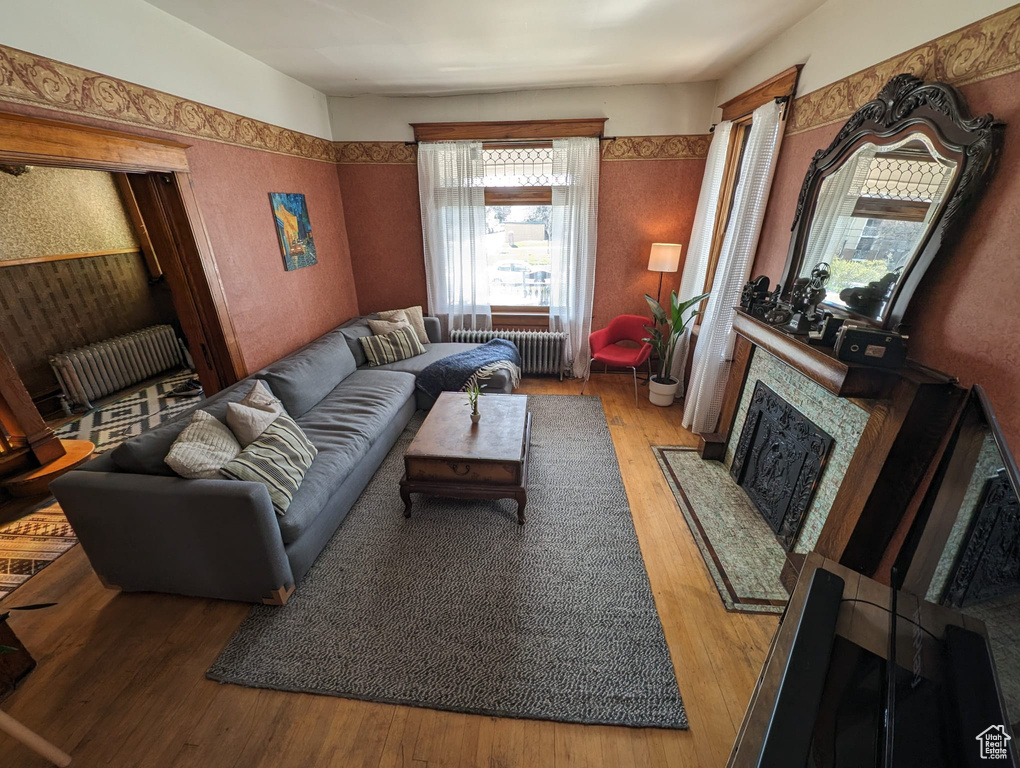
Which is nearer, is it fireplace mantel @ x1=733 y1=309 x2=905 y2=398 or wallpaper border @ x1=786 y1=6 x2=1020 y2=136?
wallpaper border @ x1=786 y1=6 x2=1020 y2=136

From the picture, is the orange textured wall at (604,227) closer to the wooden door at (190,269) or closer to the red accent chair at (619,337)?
the red accent chair at (619,337)

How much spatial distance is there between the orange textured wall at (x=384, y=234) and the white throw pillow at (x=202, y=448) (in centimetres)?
265

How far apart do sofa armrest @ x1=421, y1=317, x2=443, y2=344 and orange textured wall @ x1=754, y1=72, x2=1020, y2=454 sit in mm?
3574

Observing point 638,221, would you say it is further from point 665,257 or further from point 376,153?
point 376,153

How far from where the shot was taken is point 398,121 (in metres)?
3.77

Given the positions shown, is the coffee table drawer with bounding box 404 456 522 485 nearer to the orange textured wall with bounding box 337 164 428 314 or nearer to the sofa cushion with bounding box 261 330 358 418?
the sofa cushion with bounding box 261 330 358 418

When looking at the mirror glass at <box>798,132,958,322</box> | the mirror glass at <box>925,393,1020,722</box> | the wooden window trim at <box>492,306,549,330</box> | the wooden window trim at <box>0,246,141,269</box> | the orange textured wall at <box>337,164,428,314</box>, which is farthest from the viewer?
the wooden window trim at <box>492,306,549,330</box>

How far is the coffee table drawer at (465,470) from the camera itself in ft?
Result: 7.35

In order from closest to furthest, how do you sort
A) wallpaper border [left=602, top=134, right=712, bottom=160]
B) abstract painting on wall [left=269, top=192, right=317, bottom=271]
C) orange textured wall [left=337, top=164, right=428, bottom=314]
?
abstract painting on wall [left=269, top=192, right=317, bottom=271], wallpaper border [left=602, top=134, right=712, bottom=160], orange textured wall [left=337, top=164, right=428, bottom=314]

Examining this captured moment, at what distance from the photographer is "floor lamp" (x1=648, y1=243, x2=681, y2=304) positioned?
3604 mm

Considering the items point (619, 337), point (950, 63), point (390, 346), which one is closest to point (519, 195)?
point (619, 337)

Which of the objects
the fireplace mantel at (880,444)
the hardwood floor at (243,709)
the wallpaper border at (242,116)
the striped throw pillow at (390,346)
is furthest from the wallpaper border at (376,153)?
the hardwood floor at (243,709)

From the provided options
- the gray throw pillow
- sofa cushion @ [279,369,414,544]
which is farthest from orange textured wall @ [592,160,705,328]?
the gray throw pillow

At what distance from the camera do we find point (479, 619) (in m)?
1.79
